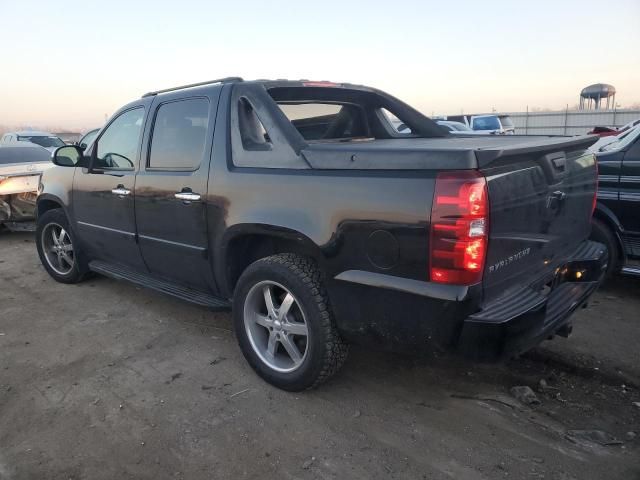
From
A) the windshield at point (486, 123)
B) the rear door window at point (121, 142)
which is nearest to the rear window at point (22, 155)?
the rear door window at point (121, 142)

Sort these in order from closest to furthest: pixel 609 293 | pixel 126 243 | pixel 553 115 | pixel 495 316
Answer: pixel 495 316
pixel 126 243
pixel 609 293
pixel 553 115

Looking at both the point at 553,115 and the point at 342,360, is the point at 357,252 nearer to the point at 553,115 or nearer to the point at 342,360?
the point at 342,360

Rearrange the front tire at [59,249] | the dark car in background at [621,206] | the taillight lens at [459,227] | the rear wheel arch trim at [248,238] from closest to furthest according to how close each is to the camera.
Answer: the taillight lens at [459,227] < the rear wheel arch trim at [248,238] < the dark car in background at [621,206] < the front tire at [59,249]

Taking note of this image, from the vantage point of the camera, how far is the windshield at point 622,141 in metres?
4.73

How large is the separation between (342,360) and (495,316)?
100 cm

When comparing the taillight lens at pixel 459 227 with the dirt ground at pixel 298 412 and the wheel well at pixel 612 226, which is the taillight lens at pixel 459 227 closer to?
the dirt ground at pixel 298 412

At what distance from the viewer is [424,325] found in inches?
96.9

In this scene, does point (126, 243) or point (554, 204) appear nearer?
point (554, 204)

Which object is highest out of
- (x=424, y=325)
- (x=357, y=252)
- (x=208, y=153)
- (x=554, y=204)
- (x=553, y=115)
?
(x=553, y=115)

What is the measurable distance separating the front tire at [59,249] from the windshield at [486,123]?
1754 cm

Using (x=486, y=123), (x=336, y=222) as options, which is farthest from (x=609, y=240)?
(x=486, y=123)

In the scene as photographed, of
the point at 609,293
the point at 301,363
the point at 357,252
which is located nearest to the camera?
the point at 357,252

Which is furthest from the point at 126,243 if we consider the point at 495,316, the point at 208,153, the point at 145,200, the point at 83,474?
the point at 495,316

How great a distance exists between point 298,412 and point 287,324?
51 cm
